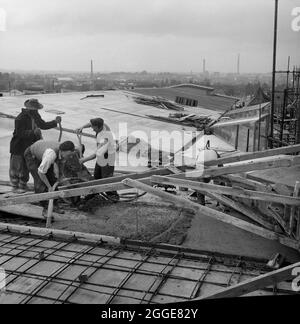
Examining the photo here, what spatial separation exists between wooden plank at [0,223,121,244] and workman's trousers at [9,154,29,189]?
1860mm

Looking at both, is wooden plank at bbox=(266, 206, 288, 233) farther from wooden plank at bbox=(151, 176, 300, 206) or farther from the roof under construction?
the roof under construction

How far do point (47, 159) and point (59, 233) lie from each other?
39.5 inches

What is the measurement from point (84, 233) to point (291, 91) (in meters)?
7.79

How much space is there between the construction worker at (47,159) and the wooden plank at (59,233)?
58 cm

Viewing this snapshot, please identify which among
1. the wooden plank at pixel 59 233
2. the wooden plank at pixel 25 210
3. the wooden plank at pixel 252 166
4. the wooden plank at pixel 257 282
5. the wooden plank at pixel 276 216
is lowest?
the wooden plank at pixel 59 233

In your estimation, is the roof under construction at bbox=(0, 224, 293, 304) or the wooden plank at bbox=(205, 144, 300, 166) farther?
the wooden plank at bbox=(205, 144, 300, 166)

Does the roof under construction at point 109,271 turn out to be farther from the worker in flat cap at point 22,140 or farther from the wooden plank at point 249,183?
the worker in flat cap at point 22,140

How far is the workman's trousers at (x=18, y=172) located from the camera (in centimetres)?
689

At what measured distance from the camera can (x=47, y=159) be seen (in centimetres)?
517

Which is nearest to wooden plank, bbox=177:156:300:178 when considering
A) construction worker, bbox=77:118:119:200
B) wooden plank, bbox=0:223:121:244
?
wooden plank, bbox=0:223:121:244

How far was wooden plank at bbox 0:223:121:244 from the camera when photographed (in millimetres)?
4637

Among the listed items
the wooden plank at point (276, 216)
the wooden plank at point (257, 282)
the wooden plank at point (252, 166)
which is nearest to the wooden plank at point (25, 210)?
the wooden plank at point (252, 166)
